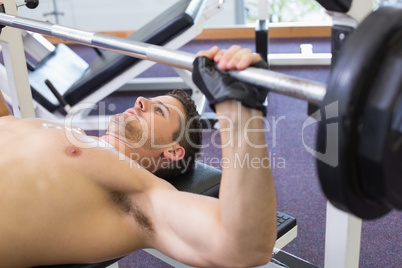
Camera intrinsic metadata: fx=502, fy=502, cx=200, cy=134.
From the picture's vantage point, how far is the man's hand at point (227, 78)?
961mm

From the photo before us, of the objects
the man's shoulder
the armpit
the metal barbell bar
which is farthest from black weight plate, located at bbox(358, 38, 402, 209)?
the man's shoulder

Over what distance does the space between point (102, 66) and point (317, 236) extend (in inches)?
60.6

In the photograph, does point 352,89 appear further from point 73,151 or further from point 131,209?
point 73,151

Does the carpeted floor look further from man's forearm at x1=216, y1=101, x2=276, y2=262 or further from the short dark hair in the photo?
man's forearm at x1=216, y1=101, x2=276, y2=262

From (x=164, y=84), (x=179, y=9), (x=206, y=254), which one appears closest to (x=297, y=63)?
(x=164, y=84)

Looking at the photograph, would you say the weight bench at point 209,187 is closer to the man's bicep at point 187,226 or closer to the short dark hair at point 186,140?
the short dark hair at point 186,140

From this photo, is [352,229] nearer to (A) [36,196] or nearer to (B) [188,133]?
(B) [188,133]

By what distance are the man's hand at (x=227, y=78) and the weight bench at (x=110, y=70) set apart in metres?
1.78

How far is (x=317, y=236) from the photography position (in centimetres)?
216

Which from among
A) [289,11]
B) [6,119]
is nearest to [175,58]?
[6,119]

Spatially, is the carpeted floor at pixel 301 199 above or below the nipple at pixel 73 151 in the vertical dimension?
below

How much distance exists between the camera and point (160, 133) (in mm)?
1641

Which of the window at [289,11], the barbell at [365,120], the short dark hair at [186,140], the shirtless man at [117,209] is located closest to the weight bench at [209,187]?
the short dark hair at [186,140]

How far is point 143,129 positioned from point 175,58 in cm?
57
